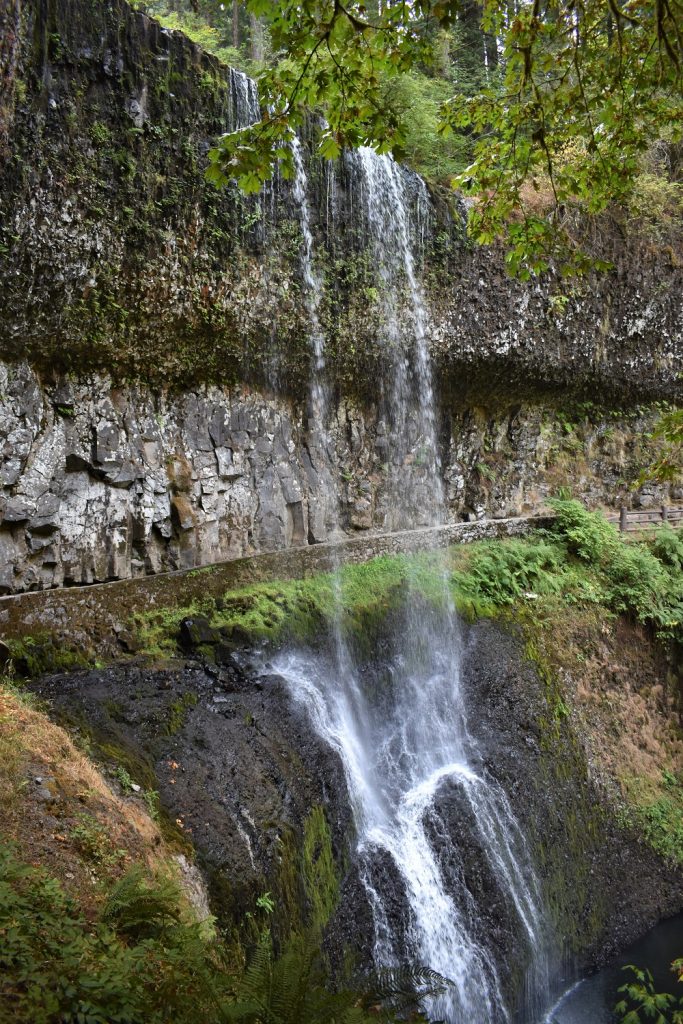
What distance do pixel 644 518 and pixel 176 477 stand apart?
10301 mm

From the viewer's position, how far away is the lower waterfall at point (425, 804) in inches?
307

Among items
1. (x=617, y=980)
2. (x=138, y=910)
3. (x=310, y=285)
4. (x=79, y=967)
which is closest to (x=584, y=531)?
(x=310, y=285)

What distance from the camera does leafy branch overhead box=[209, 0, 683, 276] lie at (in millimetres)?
4211

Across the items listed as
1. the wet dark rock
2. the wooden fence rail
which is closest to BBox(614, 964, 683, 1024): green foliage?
the wet dark rock

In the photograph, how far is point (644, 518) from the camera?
51.4 ft

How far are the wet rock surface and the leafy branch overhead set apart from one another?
522 cm

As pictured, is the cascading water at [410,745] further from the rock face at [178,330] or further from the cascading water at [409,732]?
the rock face at [178,330]

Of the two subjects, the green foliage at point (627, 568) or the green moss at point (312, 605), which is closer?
the green moss at point (312, 605)

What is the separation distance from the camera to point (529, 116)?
225 inches

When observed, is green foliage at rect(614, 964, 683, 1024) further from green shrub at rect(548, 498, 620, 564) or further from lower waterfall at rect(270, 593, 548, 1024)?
green shrub at rect(548, 498, 620, 564)

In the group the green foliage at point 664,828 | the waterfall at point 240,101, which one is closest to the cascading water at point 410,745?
the waterfall at point 240,101

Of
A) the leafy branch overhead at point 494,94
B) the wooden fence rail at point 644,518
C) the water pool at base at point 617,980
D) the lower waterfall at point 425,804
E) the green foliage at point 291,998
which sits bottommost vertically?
the water pool at base at point 617,980

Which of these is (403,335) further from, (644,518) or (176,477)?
(644,518)

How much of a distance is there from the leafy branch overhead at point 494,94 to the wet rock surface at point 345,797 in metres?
5.22
